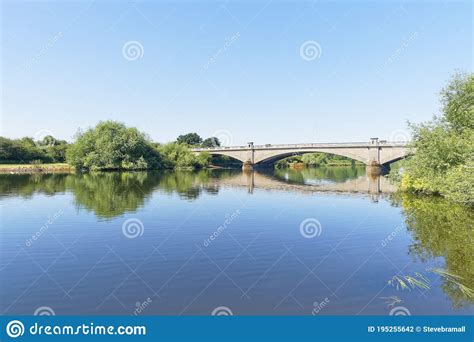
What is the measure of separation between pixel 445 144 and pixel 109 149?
66.6 metres

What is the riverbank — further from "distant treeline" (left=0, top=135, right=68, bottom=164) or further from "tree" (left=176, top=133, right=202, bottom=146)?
"tree" (left=176, top=133, right=202, bottom=146)

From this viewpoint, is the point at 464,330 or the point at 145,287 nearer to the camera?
the point at 464,330

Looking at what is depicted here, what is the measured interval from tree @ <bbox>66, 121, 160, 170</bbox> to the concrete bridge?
30.0m

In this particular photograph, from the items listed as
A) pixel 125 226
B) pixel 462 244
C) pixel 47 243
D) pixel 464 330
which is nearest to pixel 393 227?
pixel 462 244

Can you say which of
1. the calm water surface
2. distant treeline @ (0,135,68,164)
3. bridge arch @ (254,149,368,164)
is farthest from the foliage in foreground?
distant treeline @ (0,135,68,164)

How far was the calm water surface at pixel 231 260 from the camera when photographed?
1040 centimetres

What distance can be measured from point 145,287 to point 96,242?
650 cm

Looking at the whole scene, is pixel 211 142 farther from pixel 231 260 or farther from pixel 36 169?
pixel 231 260

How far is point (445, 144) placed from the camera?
1200 inches

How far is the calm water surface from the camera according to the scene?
1040cm

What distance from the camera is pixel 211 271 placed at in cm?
1311

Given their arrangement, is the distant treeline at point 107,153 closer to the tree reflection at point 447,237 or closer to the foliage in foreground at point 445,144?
the foliage in foreground at point 445,144

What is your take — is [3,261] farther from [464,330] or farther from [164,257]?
[464,330]

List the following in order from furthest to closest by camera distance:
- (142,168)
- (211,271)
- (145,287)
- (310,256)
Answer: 1. (142,168)
2. (310,256)
3. (211,271)
4. (145,287)
